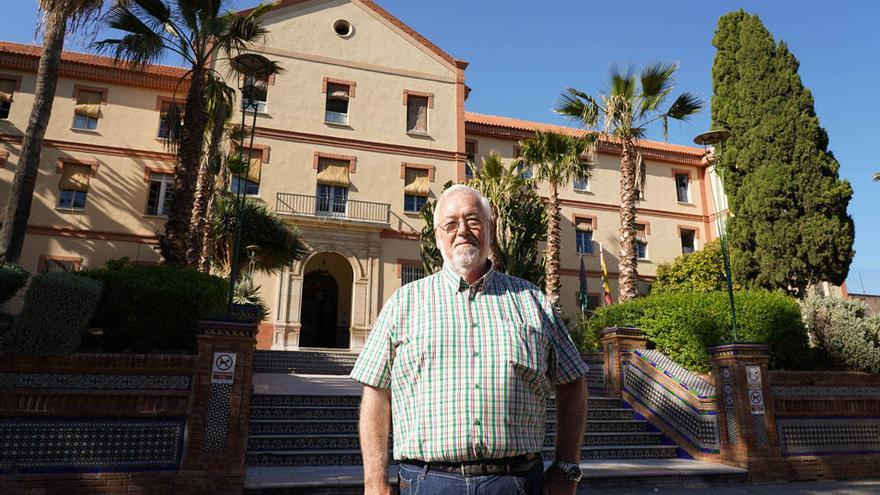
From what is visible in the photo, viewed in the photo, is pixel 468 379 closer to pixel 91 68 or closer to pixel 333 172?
pixel 333 172

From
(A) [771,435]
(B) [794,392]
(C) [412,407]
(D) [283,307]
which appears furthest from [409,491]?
(D) [283,307]

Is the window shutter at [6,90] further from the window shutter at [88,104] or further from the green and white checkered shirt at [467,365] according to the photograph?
the green and white checkered shirt at [467,365]

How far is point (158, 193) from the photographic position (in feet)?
65.5

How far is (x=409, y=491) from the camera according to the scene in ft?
6.81

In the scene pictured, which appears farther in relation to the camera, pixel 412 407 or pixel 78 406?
pixel 78 406

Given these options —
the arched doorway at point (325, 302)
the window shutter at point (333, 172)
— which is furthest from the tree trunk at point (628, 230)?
the arched doorway at point (325, 302)

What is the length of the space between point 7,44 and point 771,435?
26647 millimetres

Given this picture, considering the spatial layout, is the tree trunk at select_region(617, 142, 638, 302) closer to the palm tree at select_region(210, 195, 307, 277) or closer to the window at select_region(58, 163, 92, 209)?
the palm tree at select_region(210, 195, 307, 277)

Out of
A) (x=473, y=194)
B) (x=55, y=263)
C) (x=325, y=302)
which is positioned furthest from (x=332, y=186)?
(x=473, y=194)

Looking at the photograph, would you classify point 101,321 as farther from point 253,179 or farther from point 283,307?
Result: point 253,179

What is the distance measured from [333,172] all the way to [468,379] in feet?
64.1

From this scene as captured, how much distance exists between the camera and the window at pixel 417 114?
883 inches

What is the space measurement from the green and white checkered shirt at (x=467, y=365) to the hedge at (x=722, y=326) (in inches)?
379

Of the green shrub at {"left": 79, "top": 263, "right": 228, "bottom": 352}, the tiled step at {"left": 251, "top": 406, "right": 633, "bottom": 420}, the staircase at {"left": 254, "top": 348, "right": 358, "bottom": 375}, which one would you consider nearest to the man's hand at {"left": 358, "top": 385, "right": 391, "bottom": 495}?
the green shrub at {"left": 79, "top": 263, "right": 228, "bottom": 352}
